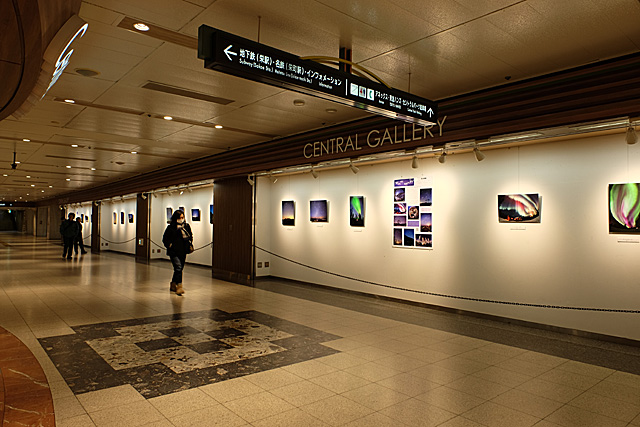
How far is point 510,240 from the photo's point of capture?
6.99m

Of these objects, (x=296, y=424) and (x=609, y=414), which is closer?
(x=296, y=424)

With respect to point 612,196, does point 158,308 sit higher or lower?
lower

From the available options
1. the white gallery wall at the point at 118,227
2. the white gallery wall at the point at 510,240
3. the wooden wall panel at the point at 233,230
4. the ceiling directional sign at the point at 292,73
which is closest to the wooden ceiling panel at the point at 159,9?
the ceiling directional sign at the point at 292,73

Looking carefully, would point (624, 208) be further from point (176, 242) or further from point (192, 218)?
point (192, 218)

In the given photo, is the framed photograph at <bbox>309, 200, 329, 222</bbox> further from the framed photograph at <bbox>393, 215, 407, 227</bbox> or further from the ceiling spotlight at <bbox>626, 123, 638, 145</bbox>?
the ceiling spotlight at <bbox>626, 123, 638, 145</bbox>

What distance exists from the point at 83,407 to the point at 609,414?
431 cm

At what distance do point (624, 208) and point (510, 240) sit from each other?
5.34 ft

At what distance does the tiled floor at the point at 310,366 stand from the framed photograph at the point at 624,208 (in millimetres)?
1542

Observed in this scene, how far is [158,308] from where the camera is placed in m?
7.65

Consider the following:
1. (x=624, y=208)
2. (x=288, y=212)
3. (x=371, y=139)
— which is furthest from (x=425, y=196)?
(x=288, y=212)

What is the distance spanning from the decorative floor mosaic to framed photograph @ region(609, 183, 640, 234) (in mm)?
4067

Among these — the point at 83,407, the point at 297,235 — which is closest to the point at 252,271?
the point at 297,235

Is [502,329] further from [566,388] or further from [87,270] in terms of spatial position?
[87,270]

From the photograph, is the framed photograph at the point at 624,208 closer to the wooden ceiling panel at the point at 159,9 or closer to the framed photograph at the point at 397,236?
the framed photograph at the point at 397,236
